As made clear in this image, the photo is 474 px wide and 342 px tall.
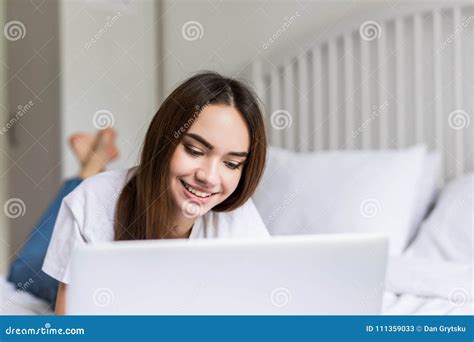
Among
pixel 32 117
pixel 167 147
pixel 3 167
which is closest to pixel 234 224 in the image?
pixel 167 147

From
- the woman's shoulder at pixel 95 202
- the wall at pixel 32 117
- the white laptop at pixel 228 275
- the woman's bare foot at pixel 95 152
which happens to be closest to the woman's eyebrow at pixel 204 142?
the woman's shoulder at pixel 95 202

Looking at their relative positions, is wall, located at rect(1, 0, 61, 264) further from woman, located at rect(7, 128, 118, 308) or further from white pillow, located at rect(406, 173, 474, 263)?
white pillow, located at rect(406, 173, 474, 263)

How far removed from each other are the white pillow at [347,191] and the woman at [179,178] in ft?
1.13

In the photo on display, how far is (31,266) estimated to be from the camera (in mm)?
1071

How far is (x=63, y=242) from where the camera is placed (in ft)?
2.57

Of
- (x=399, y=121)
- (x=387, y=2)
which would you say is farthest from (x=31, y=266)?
(x=387, y=2)

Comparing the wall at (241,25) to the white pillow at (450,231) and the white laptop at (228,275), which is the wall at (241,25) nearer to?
the white pillow at (450,231)

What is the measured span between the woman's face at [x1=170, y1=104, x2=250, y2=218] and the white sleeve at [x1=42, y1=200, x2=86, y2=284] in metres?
0.13

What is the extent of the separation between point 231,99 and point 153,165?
12 cm

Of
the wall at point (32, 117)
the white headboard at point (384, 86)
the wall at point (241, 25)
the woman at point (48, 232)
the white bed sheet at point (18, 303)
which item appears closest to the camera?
the white bed sheet at point (18, 303)

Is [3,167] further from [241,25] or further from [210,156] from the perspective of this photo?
[210,156]

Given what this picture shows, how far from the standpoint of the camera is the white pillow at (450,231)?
1182 mm

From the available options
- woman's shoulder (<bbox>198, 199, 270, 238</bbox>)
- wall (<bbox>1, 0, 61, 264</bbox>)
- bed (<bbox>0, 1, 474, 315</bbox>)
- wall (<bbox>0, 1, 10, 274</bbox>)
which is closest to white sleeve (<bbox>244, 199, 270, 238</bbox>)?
woman's shoulder (<bbox>198, 199, 270, 238</bbox>)

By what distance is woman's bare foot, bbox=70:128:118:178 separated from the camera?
1206 mm
